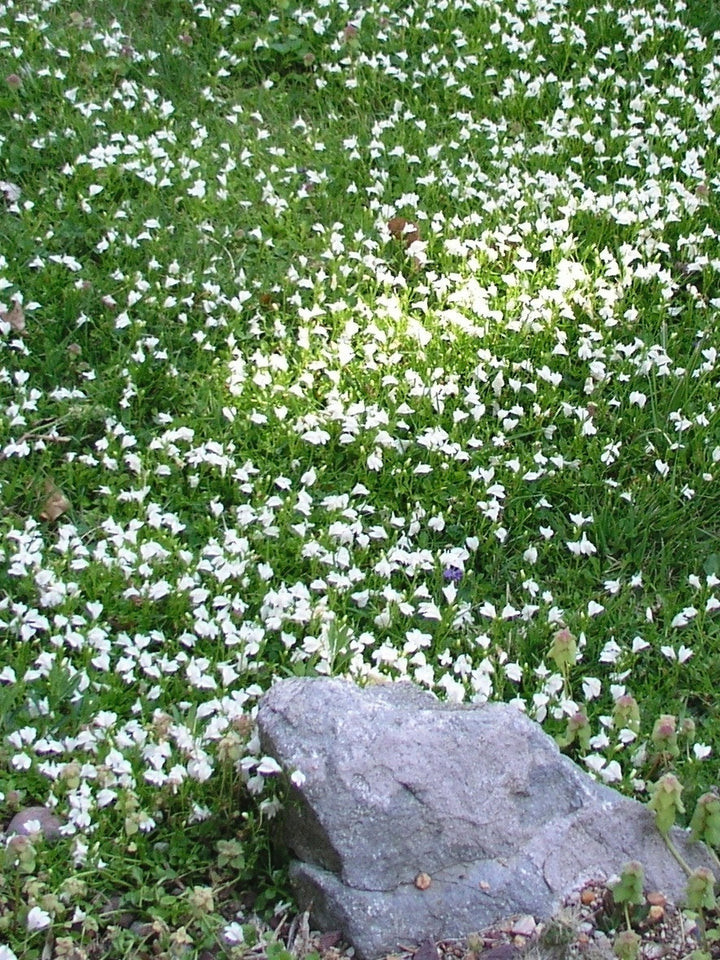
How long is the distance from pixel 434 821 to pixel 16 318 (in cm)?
280

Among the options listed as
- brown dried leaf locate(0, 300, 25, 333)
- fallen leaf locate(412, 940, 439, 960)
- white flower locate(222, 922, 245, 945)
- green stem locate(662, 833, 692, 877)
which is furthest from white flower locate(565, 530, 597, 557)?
brown dried leaf locate(0, 300, 25, 333)

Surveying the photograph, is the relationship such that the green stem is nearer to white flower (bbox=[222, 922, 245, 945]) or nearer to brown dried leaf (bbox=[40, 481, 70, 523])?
white flower (bbox=[222, 922, 245, 945])

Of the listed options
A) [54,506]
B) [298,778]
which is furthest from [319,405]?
[298,778]

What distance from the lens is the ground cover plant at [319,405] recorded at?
3164mm

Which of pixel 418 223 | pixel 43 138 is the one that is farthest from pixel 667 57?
pixel 43 138

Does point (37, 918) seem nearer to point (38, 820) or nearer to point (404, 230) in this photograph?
point (38, 820)

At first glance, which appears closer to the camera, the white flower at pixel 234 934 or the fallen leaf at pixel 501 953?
the fallen leaf at pixel 501 953

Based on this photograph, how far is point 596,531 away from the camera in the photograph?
404cm

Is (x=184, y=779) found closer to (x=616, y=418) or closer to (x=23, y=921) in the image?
(x=23, y=921)

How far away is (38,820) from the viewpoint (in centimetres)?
300

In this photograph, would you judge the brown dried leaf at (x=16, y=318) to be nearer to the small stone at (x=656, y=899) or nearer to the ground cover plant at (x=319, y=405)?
the ground cover plant at (x=319, y=405)

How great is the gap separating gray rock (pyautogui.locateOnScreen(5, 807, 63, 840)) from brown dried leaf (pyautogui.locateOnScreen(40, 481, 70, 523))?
3.95 feet

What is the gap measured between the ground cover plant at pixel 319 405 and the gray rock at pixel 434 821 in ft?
0.57

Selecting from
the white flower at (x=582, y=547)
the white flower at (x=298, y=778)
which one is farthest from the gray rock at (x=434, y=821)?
the white flower at (x=582, y=547)
